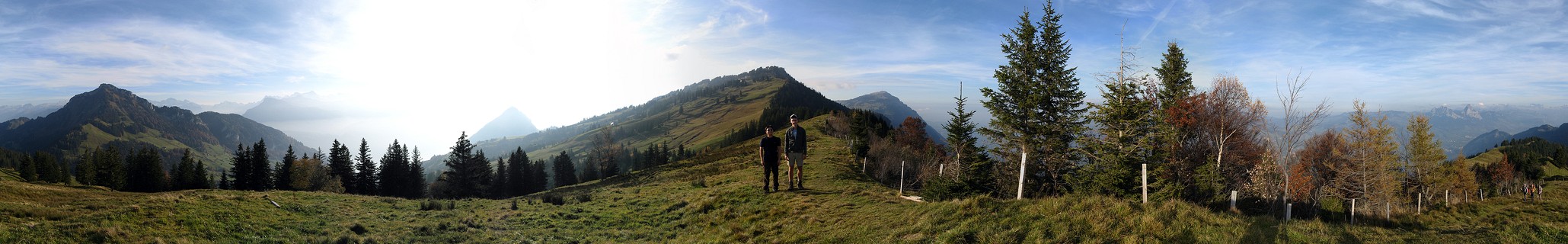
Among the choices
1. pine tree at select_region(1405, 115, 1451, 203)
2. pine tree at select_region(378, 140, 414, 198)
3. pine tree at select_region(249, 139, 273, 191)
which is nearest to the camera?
pine tree at select_region(1405, 115, 1451, 203)

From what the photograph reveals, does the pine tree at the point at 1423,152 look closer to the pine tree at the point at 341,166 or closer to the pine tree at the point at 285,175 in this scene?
the pine tree at the point at 341,166

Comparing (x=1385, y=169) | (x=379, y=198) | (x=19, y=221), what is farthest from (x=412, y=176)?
(x=1385, y=169)

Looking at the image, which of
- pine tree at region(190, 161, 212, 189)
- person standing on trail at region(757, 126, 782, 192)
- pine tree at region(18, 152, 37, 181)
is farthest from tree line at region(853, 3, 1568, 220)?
pine tree at region(18, 152, 37, 181)

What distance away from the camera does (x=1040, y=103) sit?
75.9 ft

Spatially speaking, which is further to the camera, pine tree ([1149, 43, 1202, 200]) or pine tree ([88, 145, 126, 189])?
pine tree ([88, 145, 126, 189])

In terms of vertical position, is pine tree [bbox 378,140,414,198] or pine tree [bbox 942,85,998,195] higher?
pine tree [bbox 942,85,998,195]

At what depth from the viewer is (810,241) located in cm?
1073

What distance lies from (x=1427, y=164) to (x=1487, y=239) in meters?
45.5

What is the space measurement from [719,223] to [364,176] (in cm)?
7673

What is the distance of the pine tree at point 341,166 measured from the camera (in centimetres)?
6925

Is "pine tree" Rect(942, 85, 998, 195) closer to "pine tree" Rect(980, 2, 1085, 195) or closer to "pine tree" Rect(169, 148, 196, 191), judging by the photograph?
"pine tree" Rect(980, 2, 1085, 195)

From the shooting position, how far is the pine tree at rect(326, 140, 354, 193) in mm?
69250

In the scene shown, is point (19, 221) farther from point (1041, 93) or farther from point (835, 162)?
point (835, 162)

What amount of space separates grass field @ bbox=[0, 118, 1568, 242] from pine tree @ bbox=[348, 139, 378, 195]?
5401cm
